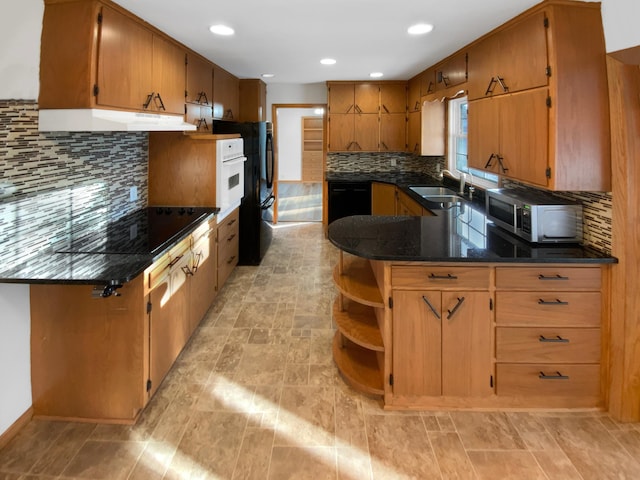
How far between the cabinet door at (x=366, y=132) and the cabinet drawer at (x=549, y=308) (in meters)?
4.23

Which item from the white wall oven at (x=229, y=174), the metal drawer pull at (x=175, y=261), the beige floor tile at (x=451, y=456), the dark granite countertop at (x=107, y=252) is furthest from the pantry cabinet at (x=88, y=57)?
the beige floor tile at (x=451, y=456)

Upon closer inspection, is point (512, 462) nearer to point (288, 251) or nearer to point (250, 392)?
point (250, 392)

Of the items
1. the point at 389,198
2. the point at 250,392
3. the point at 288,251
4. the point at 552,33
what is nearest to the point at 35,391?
the point at 250,392

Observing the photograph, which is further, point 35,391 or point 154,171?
point 154,171

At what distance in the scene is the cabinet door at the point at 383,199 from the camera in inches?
229

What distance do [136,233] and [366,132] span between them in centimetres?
411

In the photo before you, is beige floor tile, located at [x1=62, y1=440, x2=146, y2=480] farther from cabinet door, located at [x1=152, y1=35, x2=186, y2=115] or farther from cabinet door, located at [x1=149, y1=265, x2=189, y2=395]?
cabinet door, located at [x1=152, y1=35, x2=186, y2=115]

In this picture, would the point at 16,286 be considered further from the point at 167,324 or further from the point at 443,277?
the point at 443,277

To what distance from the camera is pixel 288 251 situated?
5.91 m

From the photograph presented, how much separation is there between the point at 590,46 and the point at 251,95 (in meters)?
4.36

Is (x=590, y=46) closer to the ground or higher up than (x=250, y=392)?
higher up

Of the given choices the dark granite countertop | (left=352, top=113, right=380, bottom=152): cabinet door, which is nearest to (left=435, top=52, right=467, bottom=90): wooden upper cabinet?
(left=352, top=113, right=380, bottom=152): cabinet door

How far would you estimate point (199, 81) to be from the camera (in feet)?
13.3

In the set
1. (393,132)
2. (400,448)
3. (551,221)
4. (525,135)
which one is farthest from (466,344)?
(393,132)
